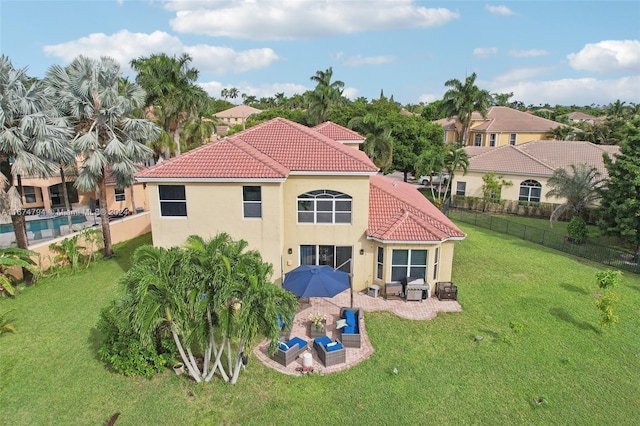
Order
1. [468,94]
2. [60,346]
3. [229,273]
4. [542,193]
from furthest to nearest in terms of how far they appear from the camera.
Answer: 1. [468,94]
2. [542,193]
3. [60,346]
4. [229,273]

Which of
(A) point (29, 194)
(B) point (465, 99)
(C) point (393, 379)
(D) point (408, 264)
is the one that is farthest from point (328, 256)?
(B) point (465, 99)

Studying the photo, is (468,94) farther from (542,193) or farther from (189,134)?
(189,134)

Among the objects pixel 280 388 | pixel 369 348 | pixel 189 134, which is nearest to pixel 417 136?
pixel 189 134

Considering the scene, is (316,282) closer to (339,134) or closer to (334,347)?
(334,347)

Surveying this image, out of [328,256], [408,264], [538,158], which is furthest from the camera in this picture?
[538,158]

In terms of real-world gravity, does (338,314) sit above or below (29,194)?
below
